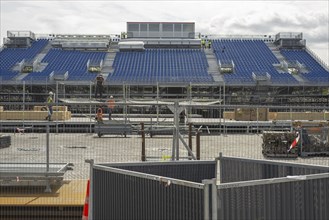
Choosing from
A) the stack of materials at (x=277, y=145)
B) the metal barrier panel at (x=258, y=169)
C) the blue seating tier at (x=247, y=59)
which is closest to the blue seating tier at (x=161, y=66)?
the blue seating tier at (x=247, y=59)

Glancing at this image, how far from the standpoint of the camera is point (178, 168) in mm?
5852

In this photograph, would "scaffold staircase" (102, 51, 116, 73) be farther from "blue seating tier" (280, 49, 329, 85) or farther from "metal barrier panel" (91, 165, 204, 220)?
"metal barrier panel" (91, 165, 204, 220)

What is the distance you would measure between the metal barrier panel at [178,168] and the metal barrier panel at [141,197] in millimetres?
407

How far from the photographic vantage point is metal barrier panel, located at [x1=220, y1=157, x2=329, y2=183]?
557cm

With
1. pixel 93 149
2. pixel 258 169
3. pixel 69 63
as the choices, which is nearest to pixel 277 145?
pixel 93 149

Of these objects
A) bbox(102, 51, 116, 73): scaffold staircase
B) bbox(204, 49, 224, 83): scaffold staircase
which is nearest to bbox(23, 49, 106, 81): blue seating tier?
bbox(102, 51, 116, 73): scaffold staircase

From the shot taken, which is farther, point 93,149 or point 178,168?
point 93,149

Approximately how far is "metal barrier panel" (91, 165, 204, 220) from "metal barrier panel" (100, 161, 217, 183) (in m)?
0.41

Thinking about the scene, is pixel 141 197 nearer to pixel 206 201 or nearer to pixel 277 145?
pixel 206 201

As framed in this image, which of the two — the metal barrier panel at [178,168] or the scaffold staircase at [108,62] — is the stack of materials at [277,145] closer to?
the metal barrier panel at [178,168]

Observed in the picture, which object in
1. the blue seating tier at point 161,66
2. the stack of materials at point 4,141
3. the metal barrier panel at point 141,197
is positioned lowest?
the metal barrier panel at point 141,197

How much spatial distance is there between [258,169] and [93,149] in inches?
257

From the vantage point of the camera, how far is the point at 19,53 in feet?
168

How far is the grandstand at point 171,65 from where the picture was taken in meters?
41.6
